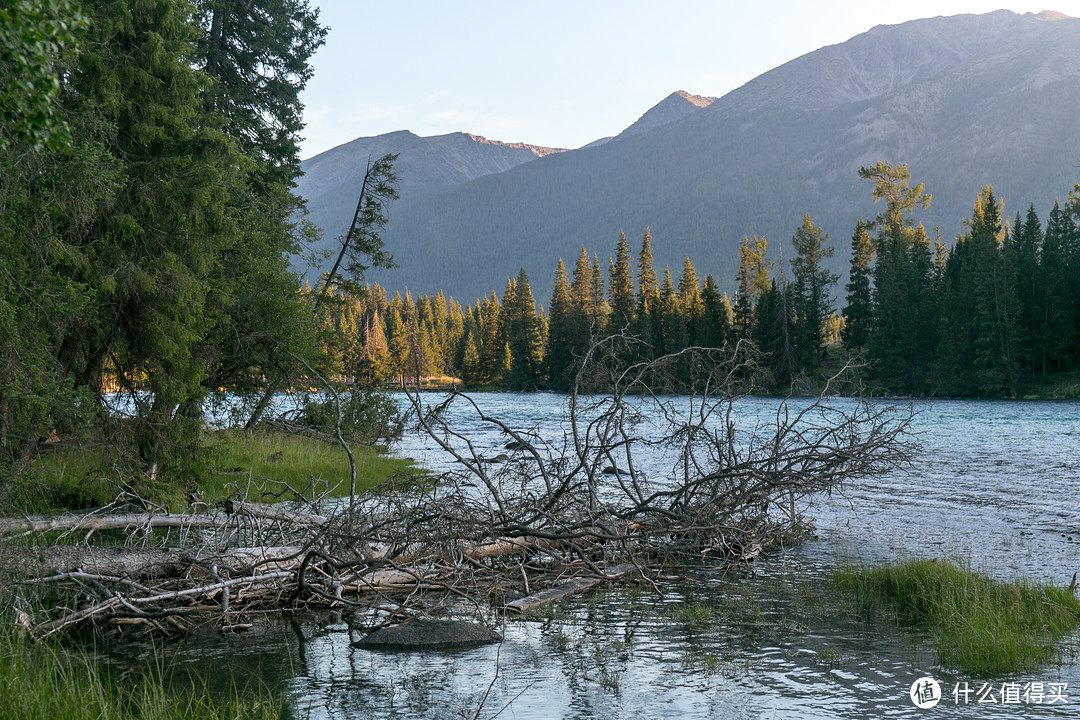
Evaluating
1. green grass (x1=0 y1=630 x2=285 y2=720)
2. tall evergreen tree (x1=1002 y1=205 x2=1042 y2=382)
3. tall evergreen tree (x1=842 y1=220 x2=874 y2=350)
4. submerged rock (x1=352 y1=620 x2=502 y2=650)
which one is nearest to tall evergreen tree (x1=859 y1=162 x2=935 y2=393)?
tall evergreen tree (x1=842 y1=220 x2=874 y2=350)

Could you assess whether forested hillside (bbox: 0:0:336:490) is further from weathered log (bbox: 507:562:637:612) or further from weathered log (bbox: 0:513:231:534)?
weathered log (bbox: 507:562:637:612)

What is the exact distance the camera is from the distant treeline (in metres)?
60.7

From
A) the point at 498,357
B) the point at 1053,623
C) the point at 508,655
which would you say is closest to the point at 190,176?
the point at 508,655

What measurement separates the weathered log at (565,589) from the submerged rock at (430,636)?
0.84m

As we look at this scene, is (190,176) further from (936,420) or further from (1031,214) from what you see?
(1031,214)

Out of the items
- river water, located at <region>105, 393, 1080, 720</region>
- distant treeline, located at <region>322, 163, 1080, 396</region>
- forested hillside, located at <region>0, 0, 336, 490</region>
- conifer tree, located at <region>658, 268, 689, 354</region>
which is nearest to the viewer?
river water, located at <region>105, 393, 1080, 720</region>

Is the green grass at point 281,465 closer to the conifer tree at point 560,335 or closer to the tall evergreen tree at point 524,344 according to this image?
the conifer tree at point 560,335

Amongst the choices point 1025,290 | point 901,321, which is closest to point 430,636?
point 901,321

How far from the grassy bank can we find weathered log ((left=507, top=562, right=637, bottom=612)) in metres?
2.32

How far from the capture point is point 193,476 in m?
14.4

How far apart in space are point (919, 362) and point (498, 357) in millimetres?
42586

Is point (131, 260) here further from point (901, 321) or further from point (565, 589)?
point (901, 321)

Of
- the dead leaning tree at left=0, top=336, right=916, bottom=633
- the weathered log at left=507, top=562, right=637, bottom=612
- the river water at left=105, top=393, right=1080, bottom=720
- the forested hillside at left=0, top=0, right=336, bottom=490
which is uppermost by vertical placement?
the forested hillside at left=0, top=0, right=336, bottom=490

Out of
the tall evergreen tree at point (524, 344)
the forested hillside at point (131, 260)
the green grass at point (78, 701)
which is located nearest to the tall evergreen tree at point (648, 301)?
the tall evergreen tree at point (524, 344)
